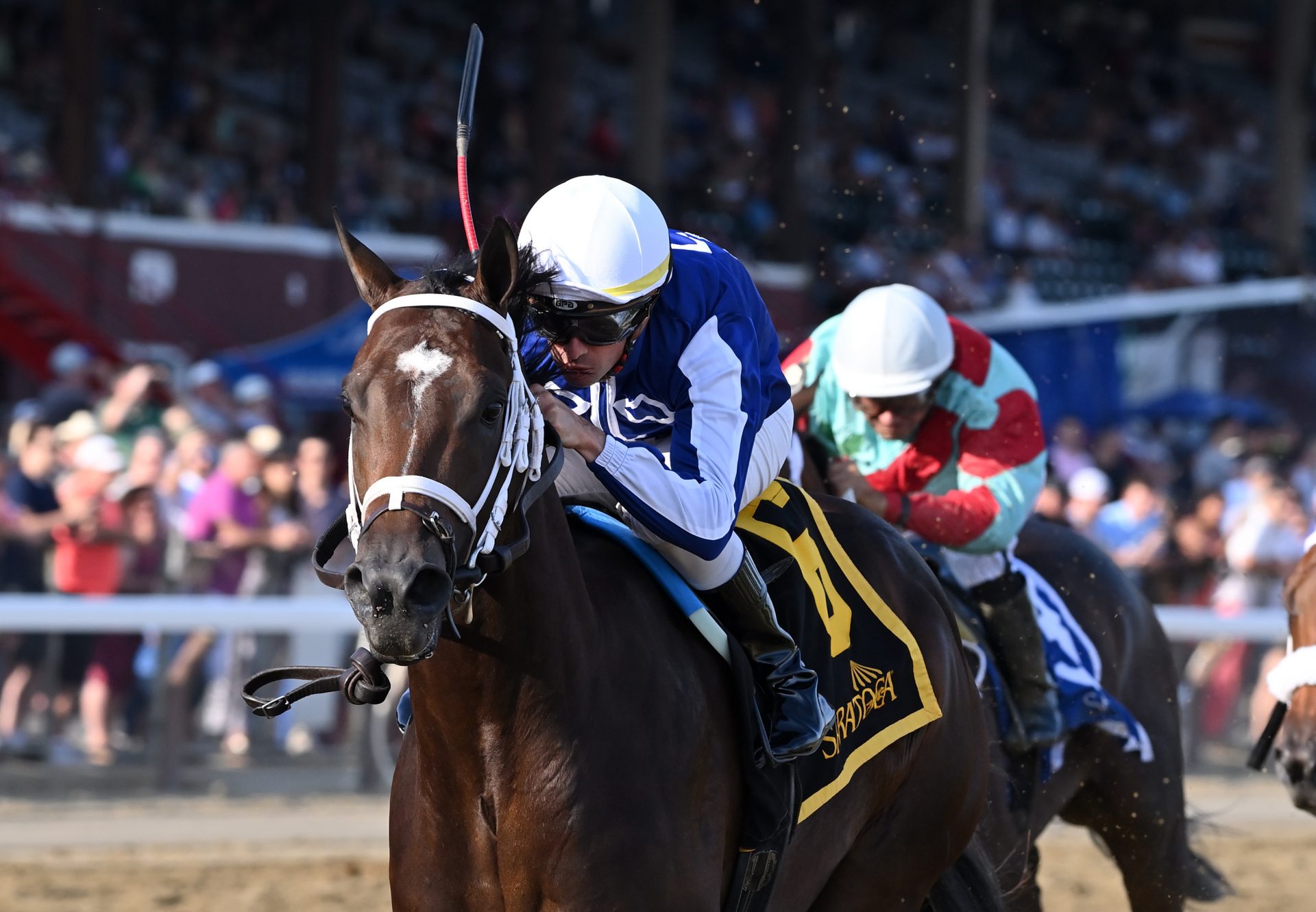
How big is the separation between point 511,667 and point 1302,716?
1828 mm

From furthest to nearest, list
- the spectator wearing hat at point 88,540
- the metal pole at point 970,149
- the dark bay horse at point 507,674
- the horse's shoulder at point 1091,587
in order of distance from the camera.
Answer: the metal pole at point 970,149 → the spectator wearing hat at point 88,540 → the horse's shoulder at point 1091,587 → the dark bay horse at point 507,674

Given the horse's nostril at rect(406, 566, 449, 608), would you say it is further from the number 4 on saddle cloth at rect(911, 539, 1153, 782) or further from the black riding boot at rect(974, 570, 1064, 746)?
the black riding boot at rect(974, 570, 1064, 746)

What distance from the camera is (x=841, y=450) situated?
4.82 metres

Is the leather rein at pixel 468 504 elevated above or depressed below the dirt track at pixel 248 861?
above

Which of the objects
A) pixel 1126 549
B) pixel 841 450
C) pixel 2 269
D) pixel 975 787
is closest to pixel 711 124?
pixel 2 269

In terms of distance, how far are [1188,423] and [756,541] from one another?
46.4 feet

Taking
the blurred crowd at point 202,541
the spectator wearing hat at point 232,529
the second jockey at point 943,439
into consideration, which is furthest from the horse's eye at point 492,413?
the spectator wearing hat at point 232,529

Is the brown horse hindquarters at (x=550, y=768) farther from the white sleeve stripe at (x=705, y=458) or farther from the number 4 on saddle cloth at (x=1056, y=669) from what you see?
the number 4 on saddle cloth at (x=1056, y=669)

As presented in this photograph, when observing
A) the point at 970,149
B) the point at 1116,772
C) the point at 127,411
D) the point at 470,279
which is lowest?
the point at 1116,772

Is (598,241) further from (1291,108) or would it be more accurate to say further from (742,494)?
(1291,108)

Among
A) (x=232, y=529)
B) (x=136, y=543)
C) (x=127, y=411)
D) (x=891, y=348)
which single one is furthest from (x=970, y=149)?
(x=891, y=348)

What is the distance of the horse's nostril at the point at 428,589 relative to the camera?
232 cm

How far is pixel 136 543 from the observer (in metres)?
7.52

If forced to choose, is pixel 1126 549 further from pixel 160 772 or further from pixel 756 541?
pixel 756 541
